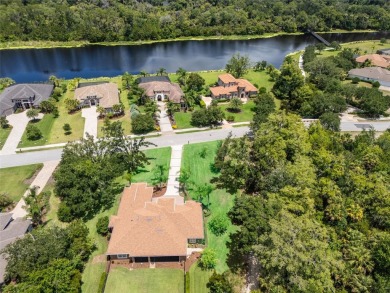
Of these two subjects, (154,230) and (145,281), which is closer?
(145,281)

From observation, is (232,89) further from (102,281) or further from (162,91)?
(102,281)

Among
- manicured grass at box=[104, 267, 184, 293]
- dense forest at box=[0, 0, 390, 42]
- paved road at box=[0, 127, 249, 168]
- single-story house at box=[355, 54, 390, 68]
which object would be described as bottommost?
manicured grass at box=[104, 267, 184, 293]

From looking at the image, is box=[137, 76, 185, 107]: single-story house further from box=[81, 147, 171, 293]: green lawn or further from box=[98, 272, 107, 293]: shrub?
box=[98, 272, 107, 293]: shrub

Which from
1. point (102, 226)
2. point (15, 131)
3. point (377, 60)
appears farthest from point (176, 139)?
point (377, 60)

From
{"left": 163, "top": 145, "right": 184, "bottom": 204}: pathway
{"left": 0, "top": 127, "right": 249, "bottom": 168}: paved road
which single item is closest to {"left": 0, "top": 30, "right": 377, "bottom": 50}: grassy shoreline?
{"left": 0, "top": 127, "right": 249, "bottom": 168}: paved road

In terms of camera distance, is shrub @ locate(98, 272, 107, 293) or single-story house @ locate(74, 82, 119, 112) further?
single-story house @ locate(74, 82, 119, 112)

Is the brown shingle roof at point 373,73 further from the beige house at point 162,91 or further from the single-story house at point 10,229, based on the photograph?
the single-story house at point 10,229

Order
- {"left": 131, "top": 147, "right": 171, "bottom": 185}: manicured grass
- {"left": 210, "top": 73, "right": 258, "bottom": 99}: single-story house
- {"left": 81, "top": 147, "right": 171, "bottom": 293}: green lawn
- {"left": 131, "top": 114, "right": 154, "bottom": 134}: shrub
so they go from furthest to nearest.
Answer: {"left": 210, "top": 73, "right": 258, "bottom": 99}: single-story house, {"left": 131, "top": 114, "right": 154, "bottom": 134}: shrub, {"left": 131, "top": 147, "right": 171, "bottom": 185}: manicured grass, {"left": 81, "top": 147, "right": 171, "bottom": 293}: green lawn
